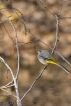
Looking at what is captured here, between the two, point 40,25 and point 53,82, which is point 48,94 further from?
point 40,25

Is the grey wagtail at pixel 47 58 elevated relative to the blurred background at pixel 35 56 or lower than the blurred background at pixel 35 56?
elevated

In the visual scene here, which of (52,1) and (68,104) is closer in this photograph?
(68,104)

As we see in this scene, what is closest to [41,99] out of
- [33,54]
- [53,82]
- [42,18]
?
[53,82]

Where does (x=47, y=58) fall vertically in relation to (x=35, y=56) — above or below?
above

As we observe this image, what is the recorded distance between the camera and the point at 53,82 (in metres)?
9.80

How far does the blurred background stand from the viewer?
854 centimetres

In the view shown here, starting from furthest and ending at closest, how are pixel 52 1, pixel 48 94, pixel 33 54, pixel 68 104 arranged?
1. pixel 52 1
2. pixel 33 54
3. pixel 48 94
4. pixel 68 104

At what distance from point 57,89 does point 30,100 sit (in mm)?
956

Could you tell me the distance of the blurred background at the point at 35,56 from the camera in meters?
8.54

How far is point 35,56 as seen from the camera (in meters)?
12.4

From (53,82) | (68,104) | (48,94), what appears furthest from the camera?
(53,82)

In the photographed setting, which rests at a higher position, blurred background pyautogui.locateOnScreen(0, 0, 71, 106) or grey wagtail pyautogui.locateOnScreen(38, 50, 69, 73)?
grey wagtail pyautogui.locateOnScreen(38, 50, 69, 73)

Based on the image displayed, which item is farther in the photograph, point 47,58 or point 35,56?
point 35,56

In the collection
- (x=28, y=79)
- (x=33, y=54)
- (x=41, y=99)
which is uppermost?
(x=41, y=99)
